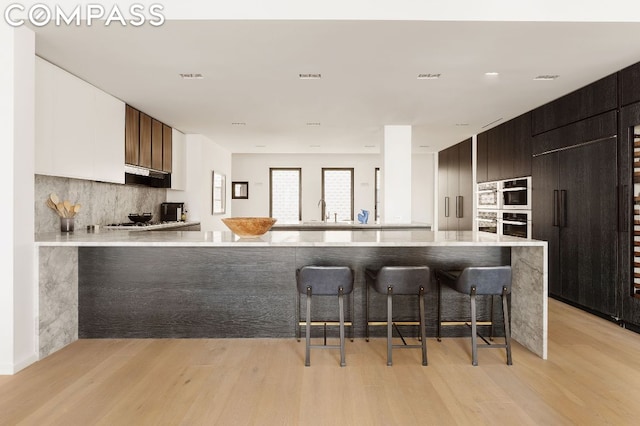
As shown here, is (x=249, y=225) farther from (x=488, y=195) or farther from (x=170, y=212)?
(x=488, y=195)

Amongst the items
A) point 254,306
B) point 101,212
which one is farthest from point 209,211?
point 254,306

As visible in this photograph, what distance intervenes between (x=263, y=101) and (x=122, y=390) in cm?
355

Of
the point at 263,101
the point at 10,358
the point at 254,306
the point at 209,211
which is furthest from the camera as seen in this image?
the point at 209,211

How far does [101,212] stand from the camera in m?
5.12

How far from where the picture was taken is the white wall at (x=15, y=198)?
2.82 meters

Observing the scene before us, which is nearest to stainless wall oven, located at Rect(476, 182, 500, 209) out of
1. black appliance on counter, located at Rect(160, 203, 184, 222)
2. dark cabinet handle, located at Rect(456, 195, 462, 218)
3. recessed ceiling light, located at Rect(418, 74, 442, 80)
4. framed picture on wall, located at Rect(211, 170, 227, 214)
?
dark cabinet handle, located at Rect(456, 195, 462, 218)

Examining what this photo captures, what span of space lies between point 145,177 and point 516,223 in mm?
5420

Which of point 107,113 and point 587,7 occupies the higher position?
point 587,7

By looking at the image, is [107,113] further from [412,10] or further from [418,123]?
[418,123]

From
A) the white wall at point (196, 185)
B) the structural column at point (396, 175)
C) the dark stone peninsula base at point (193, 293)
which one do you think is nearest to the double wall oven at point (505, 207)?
the structural column at point (396, 175)

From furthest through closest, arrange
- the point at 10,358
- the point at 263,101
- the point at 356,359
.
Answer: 1. the point at 263,101
2. the point at 356,359
3. the point at 10,358

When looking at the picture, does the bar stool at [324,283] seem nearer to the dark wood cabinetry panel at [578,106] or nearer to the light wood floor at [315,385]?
the light wood floor at [315,385]

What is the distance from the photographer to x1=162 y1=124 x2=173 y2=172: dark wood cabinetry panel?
634 cm

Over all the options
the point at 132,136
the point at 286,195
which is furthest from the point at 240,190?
the point at 132,136
